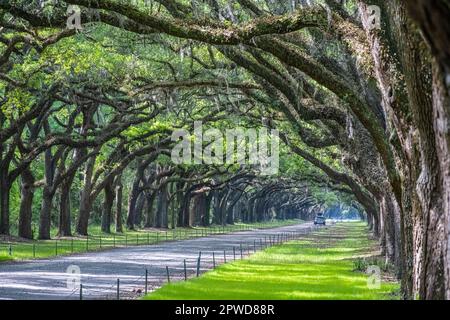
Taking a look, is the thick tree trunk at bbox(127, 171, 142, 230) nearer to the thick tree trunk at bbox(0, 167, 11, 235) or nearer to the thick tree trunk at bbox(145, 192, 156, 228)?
the thick tree trunk at bbox(145, 192, 156, 228)

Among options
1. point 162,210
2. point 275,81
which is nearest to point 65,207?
point 162,210

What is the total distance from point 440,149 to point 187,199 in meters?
73.5

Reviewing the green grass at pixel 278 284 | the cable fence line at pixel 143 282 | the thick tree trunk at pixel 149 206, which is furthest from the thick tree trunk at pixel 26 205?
the thick tree trunk at pixel 149 206

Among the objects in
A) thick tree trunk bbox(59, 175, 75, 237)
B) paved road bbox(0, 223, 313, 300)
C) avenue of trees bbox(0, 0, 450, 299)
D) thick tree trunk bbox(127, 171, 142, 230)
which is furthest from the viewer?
thick tree trunk bbox(127, 171, 142, 230)

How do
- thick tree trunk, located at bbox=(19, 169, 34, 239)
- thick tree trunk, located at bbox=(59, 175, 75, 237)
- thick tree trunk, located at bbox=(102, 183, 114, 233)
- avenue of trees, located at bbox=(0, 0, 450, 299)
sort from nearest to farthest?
avenue of trees, located at bbox=(0, 0, 450, 299)
thick tree trunk, located at bbox=(19, 169, 34, 239)
thick tree trunk, located at bbox=(59, 175, 75, 237)
thick tree trunk, located at bbox=(102, 183, 114, 233)

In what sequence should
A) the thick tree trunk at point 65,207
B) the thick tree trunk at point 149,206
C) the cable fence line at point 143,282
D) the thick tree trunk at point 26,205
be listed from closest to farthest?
the cable fence line at point 143,282 < the thick tree trunk at point 26,205 < the thick tree trunk at point 65,207 < the thick tree trunk at point 149,206

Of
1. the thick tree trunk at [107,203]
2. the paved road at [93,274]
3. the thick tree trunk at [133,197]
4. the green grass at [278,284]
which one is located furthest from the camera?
the thick tree trunk at [133,197]

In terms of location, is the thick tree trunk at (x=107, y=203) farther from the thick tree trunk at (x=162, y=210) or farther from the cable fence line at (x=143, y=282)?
the cable fence line at (x=143, y=282)

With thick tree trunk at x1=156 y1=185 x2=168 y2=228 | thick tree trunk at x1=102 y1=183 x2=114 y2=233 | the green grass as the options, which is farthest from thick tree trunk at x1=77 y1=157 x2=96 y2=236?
thick tree trunk at x1=156 y1=185 x2=168 y2=228

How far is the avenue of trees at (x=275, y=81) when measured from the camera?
355 inches

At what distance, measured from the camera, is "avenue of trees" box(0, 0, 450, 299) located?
9008 mm

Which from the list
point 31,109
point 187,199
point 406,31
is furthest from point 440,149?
point 187,199

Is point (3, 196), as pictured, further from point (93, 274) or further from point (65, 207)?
point (93, 274)

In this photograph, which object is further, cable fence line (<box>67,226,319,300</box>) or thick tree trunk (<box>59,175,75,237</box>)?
thick tree trunk (<box>59,175,75,237</box>)
